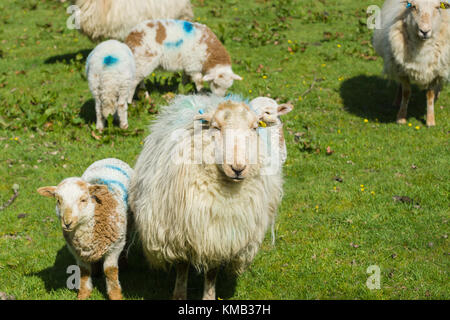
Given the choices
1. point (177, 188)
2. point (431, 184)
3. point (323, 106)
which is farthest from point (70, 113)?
point (431, 184)

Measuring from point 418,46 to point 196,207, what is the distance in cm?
635

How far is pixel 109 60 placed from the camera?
8.36 meters

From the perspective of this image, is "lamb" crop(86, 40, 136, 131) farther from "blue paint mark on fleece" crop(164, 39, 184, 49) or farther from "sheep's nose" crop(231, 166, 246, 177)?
"sheep's nose" crop(231, 166, 246, 177)

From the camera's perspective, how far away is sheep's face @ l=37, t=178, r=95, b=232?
449 cm

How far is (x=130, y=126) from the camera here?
918 cm

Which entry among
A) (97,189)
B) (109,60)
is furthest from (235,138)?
(109,60)

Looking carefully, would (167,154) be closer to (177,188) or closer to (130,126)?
(177,188)

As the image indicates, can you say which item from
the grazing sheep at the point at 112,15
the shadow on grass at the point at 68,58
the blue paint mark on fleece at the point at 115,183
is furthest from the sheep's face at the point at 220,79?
the blue paint mark on fleece at the point at 115,183

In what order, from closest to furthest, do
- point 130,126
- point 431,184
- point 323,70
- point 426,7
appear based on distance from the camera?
point 431,184 → point 426,7 → point 130,126 → point 323,70

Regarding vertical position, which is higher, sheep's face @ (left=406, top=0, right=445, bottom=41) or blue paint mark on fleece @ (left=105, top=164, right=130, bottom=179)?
sheep's face @ (left=406, top=0, right=445, bottom=41)

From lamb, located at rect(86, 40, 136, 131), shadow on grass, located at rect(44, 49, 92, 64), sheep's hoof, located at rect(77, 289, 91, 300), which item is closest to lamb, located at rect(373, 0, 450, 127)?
lamb, located at rect(86, 40, 136, 131)

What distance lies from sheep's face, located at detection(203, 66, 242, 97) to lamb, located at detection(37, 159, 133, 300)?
5.11 m

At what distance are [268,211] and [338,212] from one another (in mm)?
2064

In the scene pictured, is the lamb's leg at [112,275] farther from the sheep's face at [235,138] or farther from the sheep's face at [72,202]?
the sheep's face at [235,138]
